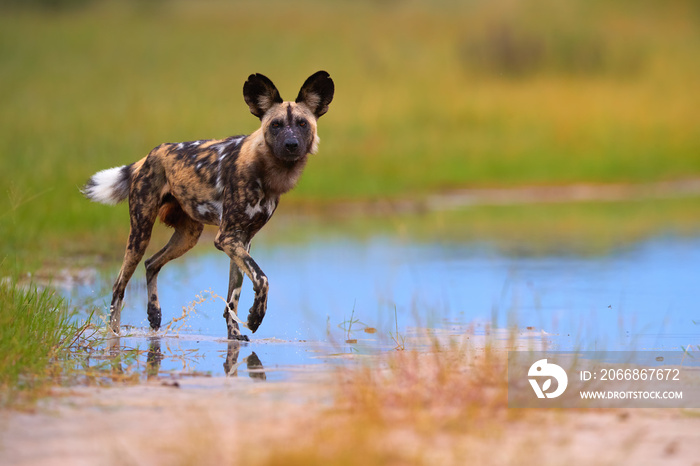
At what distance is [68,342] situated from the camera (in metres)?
5.61

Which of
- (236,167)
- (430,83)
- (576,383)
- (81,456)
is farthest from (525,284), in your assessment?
(430,83)

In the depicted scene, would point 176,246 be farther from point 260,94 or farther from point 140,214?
point 260,94

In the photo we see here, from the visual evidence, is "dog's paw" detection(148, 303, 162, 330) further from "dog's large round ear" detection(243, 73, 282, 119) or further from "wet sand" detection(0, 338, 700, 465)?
"wet sand" detection(0, 338, 700, 465)

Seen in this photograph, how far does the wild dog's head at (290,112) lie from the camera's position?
6441 mm

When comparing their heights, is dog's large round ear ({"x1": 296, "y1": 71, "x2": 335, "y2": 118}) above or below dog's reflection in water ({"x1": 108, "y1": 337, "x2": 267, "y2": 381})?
above

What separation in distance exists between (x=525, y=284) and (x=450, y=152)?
39.0 feet

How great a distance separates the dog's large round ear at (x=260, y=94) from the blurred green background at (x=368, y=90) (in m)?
3.38

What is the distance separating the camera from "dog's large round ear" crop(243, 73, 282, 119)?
260 inches

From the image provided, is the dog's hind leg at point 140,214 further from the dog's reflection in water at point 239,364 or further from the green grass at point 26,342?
the dog's reflection in water at point 239,364

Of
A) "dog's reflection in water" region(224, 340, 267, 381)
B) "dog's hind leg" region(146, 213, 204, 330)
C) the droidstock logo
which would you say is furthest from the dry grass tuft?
"dog's hind leg" region(146, 213, 204, 330)

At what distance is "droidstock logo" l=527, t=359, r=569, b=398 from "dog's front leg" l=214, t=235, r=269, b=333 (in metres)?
1.83

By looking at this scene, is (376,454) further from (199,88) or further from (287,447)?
(199,88)

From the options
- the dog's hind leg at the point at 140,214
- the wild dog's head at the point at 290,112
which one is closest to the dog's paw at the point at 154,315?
the dog's hind leg at the point at 140,214

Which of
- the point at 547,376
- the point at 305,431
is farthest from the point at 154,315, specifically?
the point at 305,431
